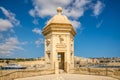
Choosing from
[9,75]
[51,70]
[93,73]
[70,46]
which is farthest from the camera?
[70,46]

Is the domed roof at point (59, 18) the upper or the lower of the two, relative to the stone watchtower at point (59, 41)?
upper

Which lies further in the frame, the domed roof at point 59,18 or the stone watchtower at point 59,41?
the domed roof at point 59,18

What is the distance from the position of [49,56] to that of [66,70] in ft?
7.15

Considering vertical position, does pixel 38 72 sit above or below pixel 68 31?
below

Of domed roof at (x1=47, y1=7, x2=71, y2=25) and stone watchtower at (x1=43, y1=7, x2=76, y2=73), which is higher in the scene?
domed roof at (x1=47, y1=7, x2=71, y2=25)

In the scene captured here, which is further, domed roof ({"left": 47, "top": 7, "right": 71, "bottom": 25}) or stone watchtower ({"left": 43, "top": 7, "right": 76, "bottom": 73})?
domed roof ({"left": 47, "top": 7, "right": 71, "bottom": 25})

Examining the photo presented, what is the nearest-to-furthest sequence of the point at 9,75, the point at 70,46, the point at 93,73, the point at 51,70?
1. the point at 9,75
2. the point at 93,73
3. the point at 51,70
4. the point at 70,46

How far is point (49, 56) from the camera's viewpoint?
55.2ft

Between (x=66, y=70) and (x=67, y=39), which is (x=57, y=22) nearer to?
(x=67, y=39)

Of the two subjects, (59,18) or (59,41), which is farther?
(59,18)

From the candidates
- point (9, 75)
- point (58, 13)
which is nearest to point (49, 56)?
point (58, 13)

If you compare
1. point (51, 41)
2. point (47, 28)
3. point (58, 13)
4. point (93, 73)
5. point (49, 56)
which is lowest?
point (93, 73)

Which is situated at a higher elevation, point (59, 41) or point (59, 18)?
point (59, 18)

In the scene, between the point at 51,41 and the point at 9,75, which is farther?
the point at 51,41
